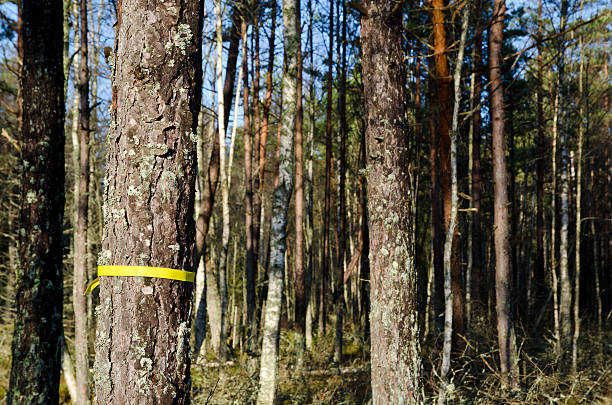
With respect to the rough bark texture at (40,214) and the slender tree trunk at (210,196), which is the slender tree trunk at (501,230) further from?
the rough bark texture at (40,214)

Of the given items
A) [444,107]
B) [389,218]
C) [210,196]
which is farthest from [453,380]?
[210,196]

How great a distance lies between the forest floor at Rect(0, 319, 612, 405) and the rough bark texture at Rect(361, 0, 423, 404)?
1687 mm

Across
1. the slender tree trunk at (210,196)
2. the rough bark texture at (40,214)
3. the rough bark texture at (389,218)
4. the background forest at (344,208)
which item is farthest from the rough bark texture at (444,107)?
the rough bark texture at (40,214)

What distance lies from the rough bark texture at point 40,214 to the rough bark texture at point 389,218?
110 inches

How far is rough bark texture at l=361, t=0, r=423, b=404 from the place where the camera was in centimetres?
385

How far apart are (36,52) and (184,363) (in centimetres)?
353

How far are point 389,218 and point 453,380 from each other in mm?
3931

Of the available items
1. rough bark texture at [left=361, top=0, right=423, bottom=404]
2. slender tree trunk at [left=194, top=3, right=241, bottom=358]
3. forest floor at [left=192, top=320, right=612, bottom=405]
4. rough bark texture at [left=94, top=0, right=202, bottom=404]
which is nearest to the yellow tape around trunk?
rough bark texture at [left=94, top=0, right=202, bottom=404]

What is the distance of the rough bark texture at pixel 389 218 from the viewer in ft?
12.6

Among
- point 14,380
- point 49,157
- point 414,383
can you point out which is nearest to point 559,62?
point 414,383

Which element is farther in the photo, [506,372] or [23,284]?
[506,372]

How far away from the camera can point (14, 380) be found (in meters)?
3.67

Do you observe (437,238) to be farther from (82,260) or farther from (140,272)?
(140,272)

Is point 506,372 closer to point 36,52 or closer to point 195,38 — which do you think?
point 195,38
